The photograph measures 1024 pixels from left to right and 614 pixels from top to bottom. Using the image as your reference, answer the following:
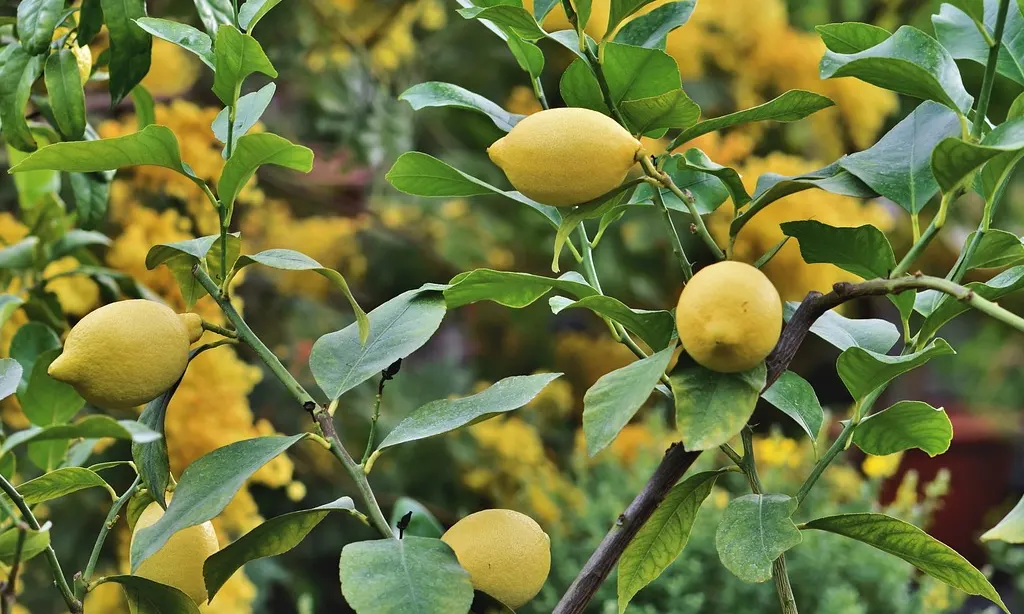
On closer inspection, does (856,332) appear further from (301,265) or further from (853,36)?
(301,265)

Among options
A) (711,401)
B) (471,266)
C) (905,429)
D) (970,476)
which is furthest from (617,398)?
(970,476)

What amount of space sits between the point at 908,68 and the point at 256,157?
214 mm

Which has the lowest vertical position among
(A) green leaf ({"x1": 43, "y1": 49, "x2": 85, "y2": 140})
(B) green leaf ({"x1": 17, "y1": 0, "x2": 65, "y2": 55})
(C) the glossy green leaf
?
(C) the glossy green leaf

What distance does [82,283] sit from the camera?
76cm

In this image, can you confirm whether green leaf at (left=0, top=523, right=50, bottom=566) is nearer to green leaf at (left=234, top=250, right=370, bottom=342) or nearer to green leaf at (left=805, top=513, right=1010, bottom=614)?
green leaf at (left=234, top=250, right=370, bottom=342)

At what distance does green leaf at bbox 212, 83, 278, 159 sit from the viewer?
383 millimetres

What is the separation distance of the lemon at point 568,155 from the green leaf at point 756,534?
0.41ft

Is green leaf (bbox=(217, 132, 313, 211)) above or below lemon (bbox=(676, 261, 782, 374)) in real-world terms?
above

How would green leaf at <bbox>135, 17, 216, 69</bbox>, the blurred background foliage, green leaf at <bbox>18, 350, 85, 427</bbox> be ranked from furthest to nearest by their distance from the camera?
the blurred background foliage < green leaf at <bbox>18, 350, 85, 427</bbox> < green leaf at <bbox>135, 17, 216, 69</bbox>

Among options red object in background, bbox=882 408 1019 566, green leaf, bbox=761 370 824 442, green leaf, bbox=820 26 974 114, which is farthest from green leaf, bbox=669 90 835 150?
red object in background, bbox=882 408 1019 566

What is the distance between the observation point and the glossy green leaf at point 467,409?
0.35 m

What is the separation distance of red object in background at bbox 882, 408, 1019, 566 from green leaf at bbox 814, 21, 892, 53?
1174mm

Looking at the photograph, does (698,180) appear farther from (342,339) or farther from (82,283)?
(82,283)

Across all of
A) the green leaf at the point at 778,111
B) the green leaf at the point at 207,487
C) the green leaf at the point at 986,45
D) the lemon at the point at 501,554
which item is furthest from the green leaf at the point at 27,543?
the green leaf at the point at 986,45
